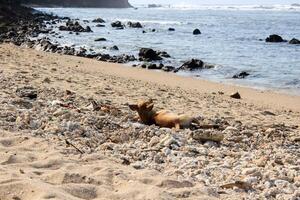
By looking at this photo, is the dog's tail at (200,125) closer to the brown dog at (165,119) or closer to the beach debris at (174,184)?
the brown dog at (165,119)

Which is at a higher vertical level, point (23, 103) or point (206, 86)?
point (23, 103)

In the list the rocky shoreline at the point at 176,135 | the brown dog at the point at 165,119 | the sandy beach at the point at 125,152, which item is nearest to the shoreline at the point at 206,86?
the rocky shoreline at the point at 176,135

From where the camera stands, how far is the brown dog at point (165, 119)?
20.9 feet

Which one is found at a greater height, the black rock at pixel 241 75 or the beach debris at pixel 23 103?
the beach debris at pixel 23 103

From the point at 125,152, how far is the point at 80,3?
13185 centimetres

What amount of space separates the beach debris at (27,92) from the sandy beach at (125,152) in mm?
19

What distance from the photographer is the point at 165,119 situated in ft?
21.3

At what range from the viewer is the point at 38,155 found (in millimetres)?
4613

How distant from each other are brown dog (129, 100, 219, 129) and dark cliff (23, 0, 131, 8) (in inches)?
3823

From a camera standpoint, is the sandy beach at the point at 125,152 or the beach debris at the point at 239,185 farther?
the beach debris at the point at 239,185

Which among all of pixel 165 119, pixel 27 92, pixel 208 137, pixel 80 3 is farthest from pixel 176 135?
pixel 80 3

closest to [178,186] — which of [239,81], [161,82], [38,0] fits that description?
[161,82]

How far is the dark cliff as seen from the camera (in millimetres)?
107406

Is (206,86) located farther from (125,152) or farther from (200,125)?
(125,152)
